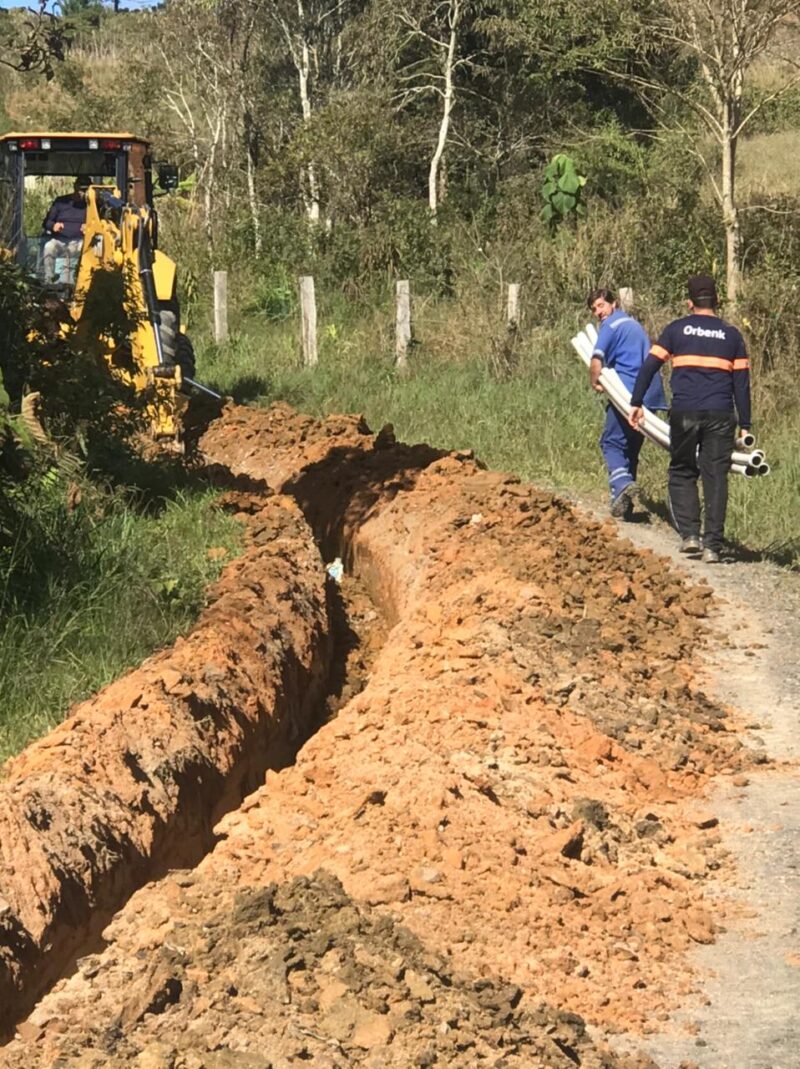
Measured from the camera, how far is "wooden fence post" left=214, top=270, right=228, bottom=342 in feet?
70.2

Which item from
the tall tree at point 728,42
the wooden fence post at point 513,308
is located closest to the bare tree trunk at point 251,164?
the wooden fence post at point 513,308

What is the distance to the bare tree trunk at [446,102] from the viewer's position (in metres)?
27.5

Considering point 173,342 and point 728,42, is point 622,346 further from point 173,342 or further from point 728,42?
point 728,42

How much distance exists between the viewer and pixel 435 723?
6590 mm

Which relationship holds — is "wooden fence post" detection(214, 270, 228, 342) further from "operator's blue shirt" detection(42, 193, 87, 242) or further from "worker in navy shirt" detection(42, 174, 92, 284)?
"operator's blue shirt" detection(42, 193, 87, 242)

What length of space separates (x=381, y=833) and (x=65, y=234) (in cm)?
1002

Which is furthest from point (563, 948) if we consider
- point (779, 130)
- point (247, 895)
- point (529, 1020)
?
point (779, 130)

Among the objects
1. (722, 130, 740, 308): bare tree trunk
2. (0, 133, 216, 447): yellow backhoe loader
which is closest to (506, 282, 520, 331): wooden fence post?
(722, 130, 740, 308): bare tree trunk

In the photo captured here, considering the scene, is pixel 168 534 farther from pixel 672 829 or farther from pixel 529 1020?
pixel 529 1020

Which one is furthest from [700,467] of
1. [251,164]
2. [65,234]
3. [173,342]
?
A: [251,164]

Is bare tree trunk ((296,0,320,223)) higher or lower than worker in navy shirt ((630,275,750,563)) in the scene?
higher

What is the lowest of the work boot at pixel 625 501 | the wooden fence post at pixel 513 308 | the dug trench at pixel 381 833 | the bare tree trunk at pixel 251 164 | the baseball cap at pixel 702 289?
the dug trench at pixel 381 833

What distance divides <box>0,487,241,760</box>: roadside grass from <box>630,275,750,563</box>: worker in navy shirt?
344 cm

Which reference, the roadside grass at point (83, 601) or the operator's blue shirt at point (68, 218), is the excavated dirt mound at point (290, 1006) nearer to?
the roadside grass at point (83, 601)
